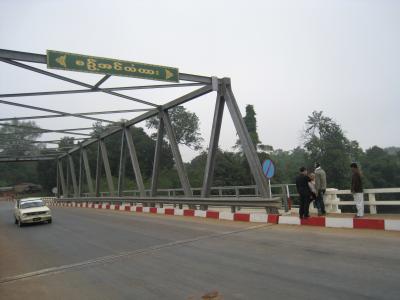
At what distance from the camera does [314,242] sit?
25.5 feet

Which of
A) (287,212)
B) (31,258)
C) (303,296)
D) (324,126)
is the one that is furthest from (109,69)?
(324,126)

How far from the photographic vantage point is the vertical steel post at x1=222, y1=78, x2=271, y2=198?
522 inches

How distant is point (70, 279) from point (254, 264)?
3066 mm

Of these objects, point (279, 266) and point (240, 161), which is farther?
point (240, 161)

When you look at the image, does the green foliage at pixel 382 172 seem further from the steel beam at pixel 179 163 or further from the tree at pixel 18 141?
the steel beam at pixel 179 163

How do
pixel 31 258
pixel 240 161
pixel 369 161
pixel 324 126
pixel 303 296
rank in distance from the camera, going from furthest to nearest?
pixel 369 161, pixel 324 126, pixel 240 161, pixel 31 258, pixel 303 296

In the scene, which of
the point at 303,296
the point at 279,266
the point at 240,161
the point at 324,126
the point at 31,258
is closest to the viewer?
the point at 303,296

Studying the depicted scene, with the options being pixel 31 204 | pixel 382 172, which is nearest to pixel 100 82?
pixel 31 204

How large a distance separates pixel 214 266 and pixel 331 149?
58.4 m

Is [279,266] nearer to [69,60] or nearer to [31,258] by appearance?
[31,258]

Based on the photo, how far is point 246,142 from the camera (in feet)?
45.9

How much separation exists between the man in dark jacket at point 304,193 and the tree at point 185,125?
190ft

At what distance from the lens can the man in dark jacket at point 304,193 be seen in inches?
431

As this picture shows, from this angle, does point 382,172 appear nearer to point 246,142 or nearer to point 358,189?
point 246,142
